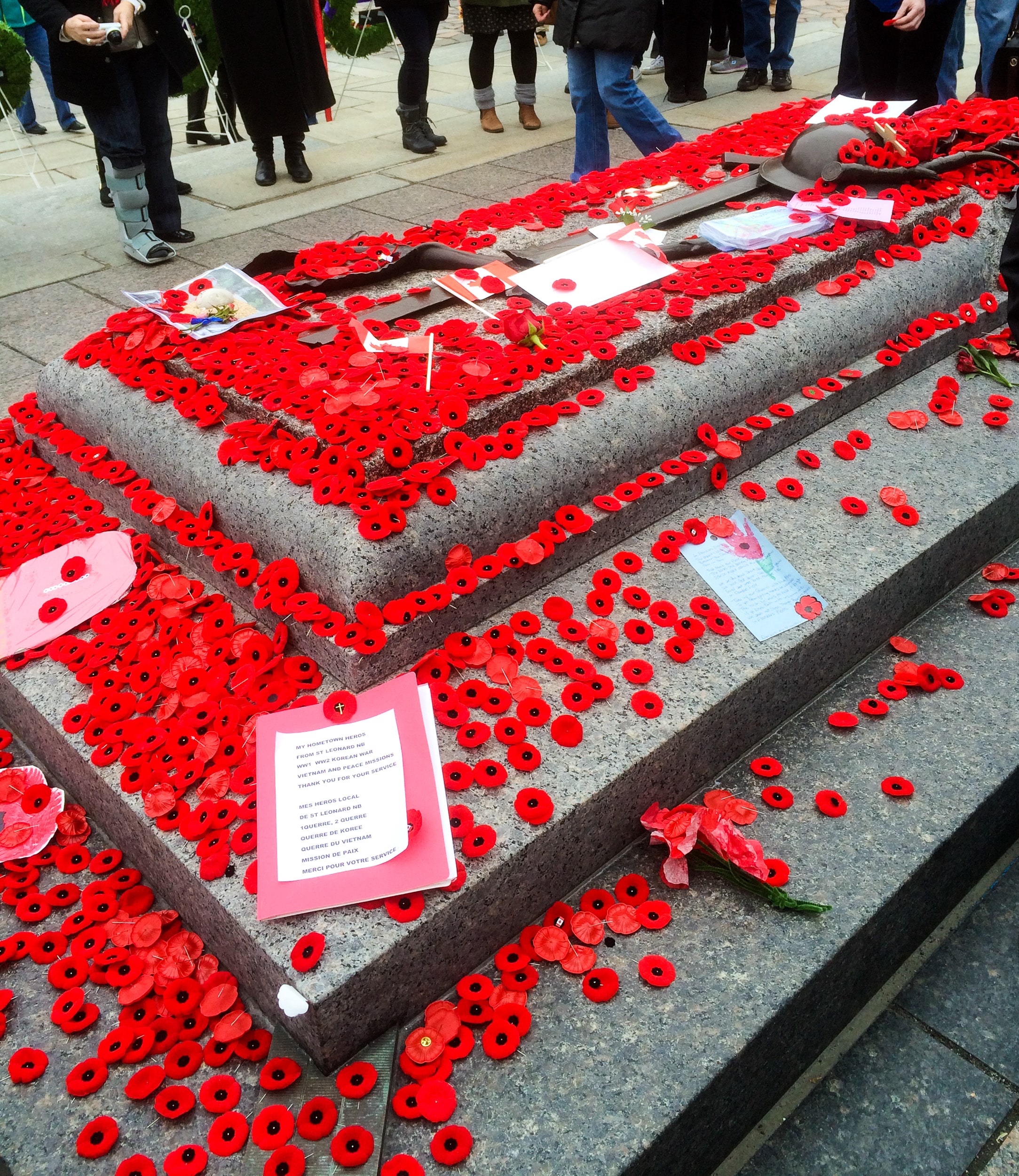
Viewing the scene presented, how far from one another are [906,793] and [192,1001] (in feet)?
5.12

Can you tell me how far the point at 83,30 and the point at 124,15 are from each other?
238 mm

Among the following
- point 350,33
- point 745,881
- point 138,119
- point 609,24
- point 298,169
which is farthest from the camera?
point 350,33

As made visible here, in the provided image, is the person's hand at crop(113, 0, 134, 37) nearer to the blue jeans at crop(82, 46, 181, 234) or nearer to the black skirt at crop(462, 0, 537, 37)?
the blue jeans at crop(82, 46, 181, 234)

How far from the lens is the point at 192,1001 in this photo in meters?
1.86

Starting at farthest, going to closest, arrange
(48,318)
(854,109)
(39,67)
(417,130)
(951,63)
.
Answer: (39,67) < (417,130) < (951,63) < (48,318) < (854,109)

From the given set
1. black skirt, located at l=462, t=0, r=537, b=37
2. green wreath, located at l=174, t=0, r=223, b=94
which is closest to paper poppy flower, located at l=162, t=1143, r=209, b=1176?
green wreath, located at l=174, t=0, r=223, b=94

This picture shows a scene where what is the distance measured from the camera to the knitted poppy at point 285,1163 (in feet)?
5.20

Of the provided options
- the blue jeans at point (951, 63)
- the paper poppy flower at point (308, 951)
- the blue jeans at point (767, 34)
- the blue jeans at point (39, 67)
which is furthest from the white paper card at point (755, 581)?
the blue jeans at point (39, 67)

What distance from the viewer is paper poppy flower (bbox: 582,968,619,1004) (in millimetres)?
1850

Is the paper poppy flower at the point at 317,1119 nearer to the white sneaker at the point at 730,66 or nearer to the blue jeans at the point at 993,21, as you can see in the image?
the blue jeans at the point at 993,21

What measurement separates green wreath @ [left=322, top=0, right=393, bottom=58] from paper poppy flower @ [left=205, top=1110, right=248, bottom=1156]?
25.9 feet

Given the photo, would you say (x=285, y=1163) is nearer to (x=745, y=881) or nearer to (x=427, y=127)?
(x=745, y=881)

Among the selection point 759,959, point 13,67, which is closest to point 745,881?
point 759,959

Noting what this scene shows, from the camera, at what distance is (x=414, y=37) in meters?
6.73
